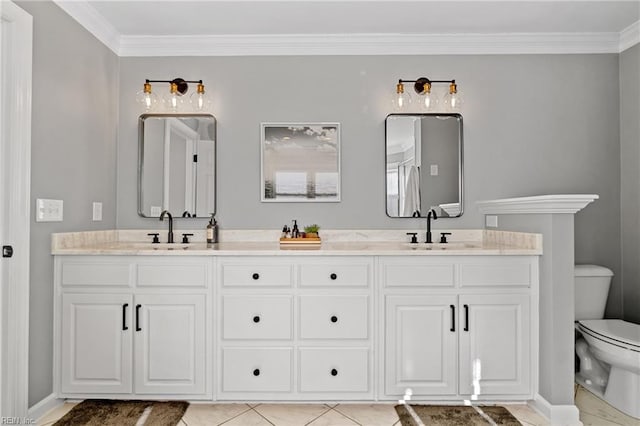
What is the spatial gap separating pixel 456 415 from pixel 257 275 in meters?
1.34

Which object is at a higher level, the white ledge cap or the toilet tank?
the white ledge cap

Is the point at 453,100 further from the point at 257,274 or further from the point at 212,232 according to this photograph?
the point at 212,232

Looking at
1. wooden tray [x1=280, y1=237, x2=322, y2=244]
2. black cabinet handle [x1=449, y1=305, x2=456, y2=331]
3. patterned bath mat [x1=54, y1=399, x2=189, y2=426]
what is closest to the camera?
patterned bath mat [x1=54, y1=399, x2=189, y2=426]

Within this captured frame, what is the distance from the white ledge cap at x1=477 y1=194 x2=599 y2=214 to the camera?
2.01 meters

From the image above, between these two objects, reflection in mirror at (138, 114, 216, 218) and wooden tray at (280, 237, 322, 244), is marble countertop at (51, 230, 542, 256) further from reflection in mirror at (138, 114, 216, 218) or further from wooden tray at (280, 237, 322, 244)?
reflection in mirror at (138, 114, 216, 218)

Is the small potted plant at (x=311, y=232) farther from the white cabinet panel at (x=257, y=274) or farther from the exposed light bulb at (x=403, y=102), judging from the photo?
the exposed light bulb at (x=403, y=102)

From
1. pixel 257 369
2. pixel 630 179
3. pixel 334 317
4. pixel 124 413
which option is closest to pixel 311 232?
pixel 334 317

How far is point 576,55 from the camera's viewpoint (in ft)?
9.55

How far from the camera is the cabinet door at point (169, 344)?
2.23 metres

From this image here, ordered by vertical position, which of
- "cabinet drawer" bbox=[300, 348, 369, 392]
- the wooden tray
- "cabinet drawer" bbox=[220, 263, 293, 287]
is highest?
the wooden tray

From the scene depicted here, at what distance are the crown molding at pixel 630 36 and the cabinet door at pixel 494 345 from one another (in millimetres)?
Answer: 2066

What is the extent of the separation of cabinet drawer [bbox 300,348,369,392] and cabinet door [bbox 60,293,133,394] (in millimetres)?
1004

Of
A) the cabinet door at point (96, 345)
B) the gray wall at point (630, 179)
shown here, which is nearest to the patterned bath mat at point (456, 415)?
the gray wall at point (630, 179)

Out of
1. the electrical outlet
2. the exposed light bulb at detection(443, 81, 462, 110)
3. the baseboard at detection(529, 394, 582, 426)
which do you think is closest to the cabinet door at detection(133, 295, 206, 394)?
the baseboard at detection(529, 394, 582, 426)
